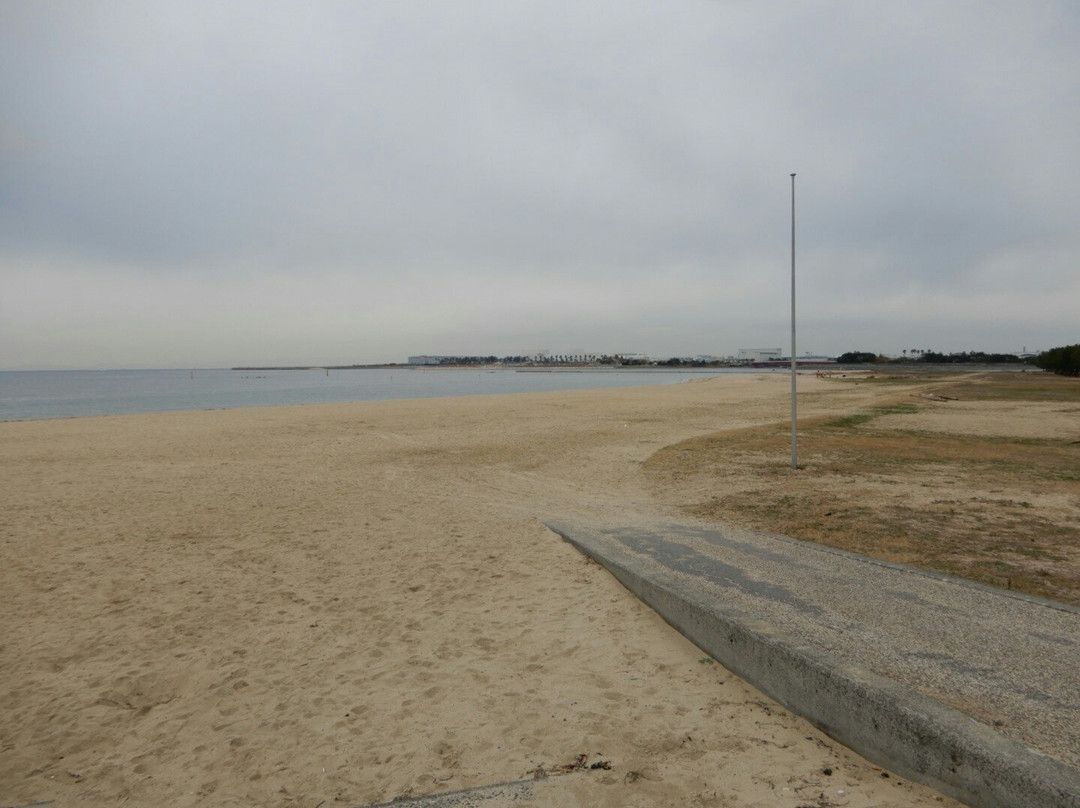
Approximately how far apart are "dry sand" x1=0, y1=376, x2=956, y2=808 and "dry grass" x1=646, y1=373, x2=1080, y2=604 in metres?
1.82

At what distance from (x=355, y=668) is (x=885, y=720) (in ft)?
11.7

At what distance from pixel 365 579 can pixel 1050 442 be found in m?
16.1

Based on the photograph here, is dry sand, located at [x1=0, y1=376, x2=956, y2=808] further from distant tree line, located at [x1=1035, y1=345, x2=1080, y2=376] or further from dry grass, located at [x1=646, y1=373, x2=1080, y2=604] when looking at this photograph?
distant tree line, located at [x1=1035, y1=345, x2=1080, y2=376]

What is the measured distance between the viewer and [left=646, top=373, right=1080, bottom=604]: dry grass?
6.17 meters

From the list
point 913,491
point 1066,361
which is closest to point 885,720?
point 913,491

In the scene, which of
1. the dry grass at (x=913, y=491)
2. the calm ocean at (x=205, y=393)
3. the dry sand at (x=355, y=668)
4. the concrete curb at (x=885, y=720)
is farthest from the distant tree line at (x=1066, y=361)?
the concrete curb at (x=885, y=720)

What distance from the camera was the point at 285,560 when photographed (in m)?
7.30

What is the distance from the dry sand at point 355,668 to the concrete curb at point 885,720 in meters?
0.12

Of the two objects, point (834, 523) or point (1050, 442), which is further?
point (1050, 442)

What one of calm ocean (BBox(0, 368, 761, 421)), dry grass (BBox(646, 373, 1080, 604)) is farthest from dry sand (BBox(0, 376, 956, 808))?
calm ocean (BBox(0, 368, 761, 421))

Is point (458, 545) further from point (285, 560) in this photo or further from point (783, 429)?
point (783, 429)

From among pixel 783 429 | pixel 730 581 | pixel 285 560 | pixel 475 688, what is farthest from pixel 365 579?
pixel 783 429

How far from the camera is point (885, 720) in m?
3.17

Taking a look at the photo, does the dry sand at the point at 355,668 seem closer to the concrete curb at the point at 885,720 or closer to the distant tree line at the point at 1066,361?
the concrete curb at the point at 885,720
